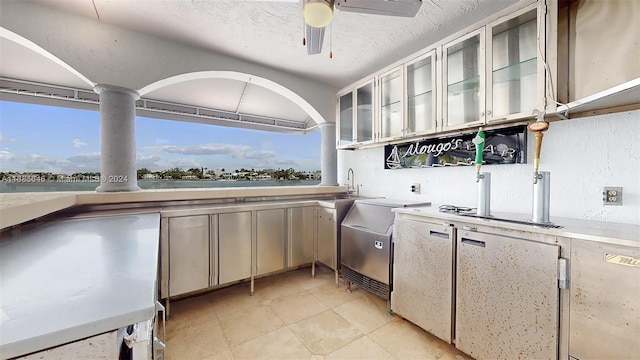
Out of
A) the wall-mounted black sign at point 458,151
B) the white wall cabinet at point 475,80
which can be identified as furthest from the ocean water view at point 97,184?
the white wall cabinet at point 475,80

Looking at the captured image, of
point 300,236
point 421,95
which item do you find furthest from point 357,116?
point 300,236

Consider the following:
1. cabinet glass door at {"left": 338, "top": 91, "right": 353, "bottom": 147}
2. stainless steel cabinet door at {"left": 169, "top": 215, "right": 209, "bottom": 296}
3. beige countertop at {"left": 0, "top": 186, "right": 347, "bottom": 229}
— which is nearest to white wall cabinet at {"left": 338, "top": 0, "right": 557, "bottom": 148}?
cabinet glass door at {"left": 338, "top": 91, "right": 353, "bottom": 147}

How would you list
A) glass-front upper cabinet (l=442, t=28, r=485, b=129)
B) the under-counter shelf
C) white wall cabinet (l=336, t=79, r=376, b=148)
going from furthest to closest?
white wall cabinet (l=336, t=79, r=376, b=148) → glass-front upper cabinet (l=442, t=28, r=485, b=129) → the under-counter shelf

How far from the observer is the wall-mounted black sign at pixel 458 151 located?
1989 millimetres

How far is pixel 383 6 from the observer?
144 centimetres

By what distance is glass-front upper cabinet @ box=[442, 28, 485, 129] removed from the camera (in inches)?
77.2

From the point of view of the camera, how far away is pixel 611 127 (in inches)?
62.3

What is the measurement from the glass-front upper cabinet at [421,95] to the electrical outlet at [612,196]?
47.4 inches

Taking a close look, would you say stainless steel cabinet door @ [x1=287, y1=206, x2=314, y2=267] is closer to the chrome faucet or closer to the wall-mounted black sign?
the chrome faucet

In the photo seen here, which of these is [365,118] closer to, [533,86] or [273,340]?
[533,86]

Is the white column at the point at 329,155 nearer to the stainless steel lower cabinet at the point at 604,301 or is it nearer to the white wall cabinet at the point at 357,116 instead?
the white wall cabinet at the point at 357,116

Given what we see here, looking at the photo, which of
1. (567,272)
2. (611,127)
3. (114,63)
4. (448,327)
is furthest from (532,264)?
(114,63)

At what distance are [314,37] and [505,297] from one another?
84.3 inches

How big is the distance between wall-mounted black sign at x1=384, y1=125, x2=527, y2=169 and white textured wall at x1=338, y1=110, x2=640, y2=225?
0.25 ft
